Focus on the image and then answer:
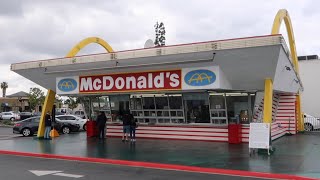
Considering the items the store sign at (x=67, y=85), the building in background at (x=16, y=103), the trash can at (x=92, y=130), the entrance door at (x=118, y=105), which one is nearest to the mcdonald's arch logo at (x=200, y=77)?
the entrance door at (x=118, y=105)

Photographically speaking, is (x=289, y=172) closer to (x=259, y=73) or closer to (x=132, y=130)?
(x=259, y=73)

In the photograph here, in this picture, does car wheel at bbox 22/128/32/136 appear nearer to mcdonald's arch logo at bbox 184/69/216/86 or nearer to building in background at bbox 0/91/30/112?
mcdonald's arch logo at bbox 184/69/216/86

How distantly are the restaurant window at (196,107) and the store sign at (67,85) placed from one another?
584cm

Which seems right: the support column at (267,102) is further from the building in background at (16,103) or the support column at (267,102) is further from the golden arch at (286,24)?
the building in background at (16,103)

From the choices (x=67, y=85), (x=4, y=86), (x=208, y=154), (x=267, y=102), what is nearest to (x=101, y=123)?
(x=67, y=85)

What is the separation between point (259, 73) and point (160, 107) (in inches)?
283

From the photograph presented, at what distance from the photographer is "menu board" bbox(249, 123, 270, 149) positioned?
14.6 meters

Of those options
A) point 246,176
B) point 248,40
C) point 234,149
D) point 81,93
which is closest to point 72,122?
point 81,93

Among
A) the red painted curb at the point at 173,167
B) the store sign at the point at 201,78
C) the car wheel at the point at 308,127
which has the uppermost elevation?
the store sign at the point at 201,78

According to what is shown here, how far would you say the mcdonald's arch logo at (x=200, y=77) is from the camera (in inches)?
651

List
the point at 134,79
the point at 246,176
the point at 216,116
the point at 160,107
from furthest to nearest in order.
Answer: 1. the point at 160,107
2. the point at 216,116
3. the point at 134,79
4. the point at 246,176

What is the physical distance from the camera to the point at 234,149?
16.8 metres

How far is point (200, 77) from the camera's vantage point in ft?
55.0

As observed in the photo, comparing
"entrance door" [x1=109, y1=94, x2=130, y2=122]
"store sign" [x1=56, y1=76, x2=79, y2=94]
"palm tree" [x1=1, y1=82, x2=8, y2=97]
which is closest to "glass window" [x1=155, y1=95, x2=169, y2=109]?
"entrance door" [x1=109, y1=94, x2=130, y2=122]
